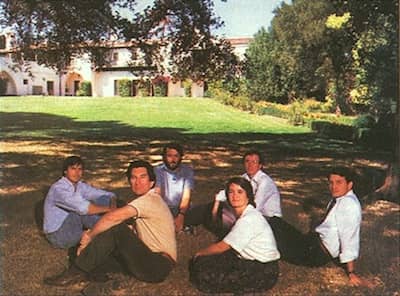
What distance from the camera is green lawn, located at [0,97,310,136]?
413 centimetres

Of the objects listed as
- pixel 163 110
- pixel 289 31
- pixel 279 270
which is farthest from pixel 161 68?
pixel 279 270

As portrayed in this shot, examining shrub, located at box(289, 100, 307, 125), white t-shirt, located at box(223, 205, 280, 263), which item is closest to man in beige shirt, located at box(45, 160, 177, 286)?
white t-shirt, located at box(223, 205, 280, 263)

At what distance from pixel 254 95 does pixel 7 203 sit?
231 cm

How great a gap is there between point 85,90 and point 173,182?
114 cm

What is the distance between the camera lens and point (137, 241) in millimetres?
3311

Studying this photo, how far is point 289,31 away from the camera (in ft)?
13.8

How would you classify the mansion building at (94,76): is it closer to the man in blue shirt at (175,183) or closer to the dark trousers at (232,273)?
the man in blue shirt at (175,183)

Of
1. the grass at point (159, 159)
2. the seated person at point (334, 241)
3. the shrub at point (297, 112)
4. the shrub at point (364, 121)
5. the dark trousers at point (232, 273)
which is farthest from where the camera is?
the shrub at point (297, 112)

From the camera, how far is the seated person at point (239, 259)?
344 centimetres

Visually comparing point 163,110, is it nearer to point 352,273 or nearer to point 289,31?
point 289,31

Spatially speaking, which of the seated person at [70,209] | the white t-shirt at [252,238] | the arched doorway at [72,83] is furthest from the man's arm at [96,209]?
the arched doorway at [72,83]

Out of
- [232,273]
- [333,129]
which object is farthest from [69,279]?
[333,129]

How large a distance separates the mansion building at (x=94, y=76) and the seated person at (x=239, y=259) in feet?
3.88

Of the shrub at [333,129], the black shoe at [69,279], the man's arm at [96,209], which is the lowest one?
the black shoe at [69,279]
